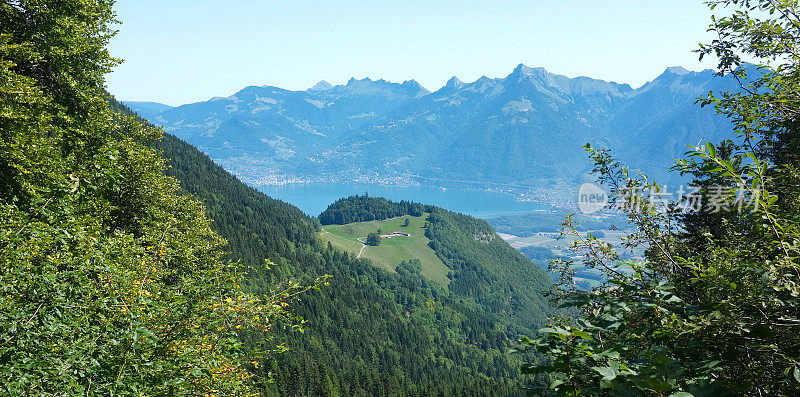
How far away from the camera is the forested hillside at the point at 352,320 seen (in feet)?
311

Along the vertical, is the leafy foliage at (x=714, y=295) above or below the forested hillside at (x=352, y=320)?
above

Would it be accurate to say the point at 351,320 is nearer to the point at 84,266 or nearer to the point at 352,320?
the point at 352,320

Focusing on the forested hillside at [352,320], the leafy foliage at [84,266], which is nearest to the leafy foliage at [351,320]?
the forested hillside at [352,320]

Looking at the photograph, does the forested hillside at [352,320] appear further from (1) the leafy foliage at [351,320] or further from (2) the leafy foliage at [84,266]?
(2) the leafy foliage at [84,266]

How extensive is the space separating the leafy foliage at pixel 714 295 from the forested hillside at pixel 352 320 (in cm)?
8136

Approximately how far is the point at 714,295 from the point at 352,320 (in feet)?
443

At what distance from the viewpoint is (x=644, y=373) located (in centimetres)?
339

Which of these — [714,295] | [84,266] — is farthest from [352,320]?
[714,295]

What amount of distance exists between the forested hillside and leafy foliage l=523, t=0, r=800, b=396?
81.4 m

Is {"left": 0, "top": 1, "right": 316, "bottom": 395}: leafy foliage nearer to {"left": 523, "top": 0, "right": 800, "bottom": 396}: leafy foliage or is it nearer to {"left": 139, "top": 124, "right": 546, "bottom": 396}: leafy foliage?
{"left": 523, "top": 0, "right": 800, "bottom": 396}: leafy foliage

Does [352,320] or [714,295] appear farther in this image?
[352,320]

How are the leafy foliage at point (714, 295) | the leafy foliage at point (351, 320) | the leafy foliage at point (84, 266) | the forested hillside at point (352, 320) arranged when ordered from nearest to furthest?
the leafy foliage at point (714, 295) → the leafy foliage at point (84, 266) → the leafy foliage at point (351, 320) → the forested hillside at point (352, 320)

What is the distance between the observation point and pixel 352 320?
132 meters

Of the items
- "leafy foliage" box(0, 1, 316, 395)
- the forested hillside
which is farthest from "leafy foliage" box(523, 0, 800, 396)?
the forested hillside
